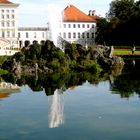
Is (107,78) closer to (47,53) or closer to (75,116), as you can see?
(47,53)

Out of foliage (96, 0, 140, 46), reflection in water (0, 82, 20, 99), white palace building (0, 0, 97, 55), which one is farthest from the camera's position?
white palace building (0, 0, 97, 55)

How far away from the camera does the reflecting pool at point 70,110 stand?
17.3 m

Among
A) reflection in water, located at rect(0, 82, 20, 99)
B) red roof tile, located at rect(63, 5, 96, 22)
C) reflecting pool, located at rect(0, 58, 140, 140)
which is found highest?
red roof tile, located at rect(63, 5, 96, 22)

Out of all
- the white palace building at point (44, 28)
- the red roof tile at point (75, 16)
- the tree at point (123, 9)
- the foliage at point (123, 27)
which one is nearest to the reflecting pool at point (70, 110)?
the foliage at point (123, 27)

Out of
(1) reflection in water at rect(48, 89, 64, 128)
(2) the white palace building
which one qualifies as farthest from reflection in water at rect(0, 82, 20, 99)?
(2) the white palace building

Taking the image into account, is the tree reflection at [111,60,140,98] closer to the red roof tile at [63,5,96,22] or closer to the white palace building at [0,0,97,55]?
the white palace building at [0,0,97,55]

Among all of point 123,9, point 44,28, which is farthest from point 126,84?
point 44,28

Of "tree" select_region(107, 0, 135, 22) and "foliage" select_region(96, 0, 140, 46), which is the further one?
"tree" select_region(107, 0, 135, 22)

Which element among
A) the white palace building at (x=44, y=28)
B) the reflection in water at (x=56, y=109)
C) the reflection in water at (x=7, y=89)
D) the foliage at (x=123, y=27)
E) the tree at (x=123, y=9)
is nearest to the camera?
the reflection in water at (x=56, y=109)

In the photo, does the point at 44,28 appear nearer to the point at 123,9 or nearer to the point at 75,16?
the point at 75,16

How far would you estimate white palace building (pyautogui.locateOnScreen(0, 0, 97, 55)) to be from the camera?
305 ft

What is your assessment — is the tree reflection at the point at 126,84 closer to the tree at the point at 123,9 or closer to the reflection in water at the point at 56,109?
the reflection in water at the point at 56,109

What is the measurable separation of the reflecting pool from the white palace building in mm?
57569

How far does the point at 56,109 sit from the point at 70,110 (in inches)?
22.6
